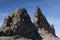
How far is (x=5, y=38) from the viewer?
655 feet

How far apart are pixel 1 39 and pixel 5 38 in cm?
664

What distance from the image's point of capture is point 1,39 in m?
194

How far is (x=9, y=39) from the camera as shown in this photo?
656 feet

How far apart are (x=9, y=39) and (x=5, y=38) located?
4.00 m

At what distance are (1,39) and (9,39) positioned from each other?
9278mm
